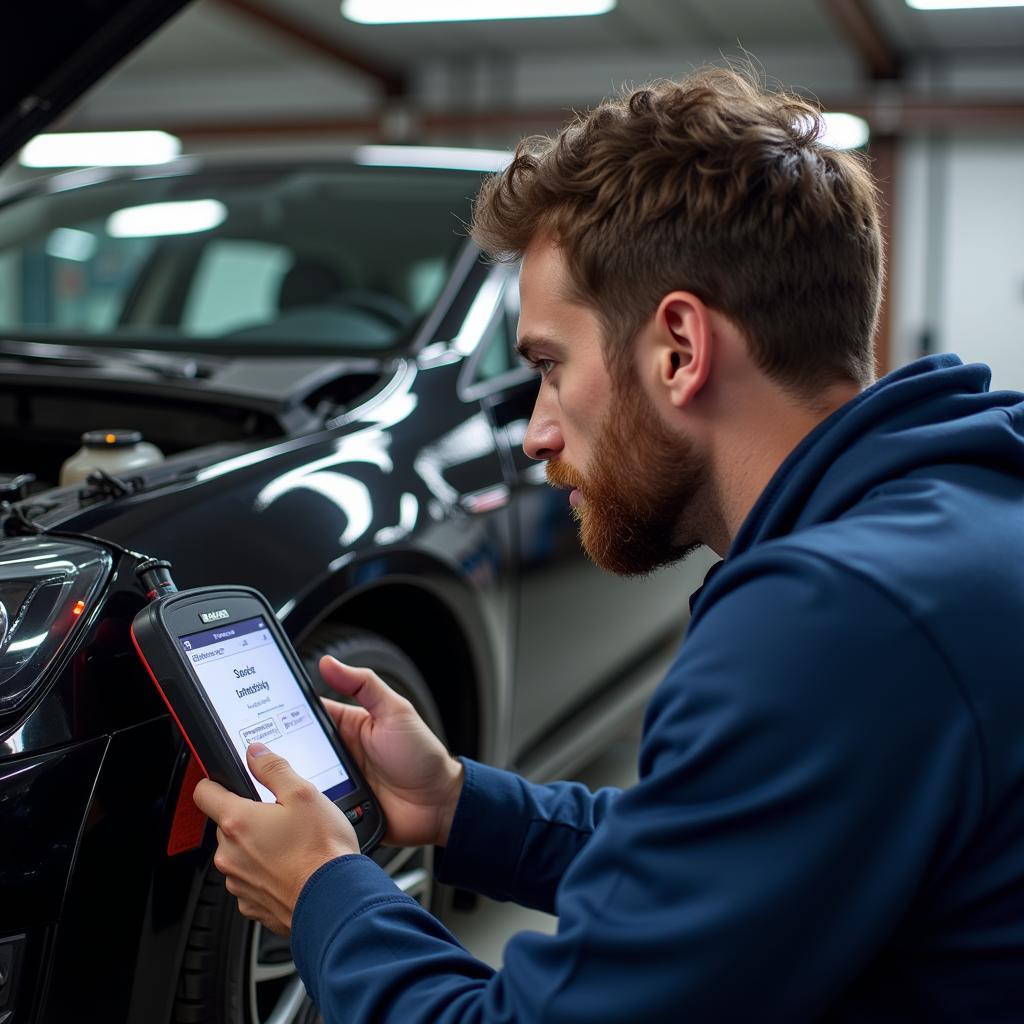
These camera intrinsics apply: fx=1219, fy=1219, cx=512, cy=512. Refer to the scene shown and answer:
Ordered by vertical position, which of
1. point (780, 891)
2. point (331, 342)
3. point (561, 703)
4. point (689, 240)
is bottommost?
point (561, 703)

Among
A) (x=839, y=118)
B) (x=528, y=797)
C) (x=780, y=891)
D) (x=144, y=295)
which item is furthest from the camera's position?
(x=839, y=118)

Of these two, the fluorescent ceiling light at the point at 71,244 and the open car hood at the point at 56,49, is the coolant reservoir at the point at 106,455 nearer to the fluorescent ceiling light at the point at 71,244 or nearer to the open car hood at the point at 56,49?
the open car hood at the point at 56,49

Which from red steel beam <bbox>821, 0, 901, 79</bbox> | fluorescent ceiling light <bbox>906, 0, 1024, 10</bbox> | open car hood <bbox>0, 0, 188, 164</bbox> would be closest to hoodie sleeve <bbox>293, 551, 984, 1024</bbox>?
open car hood <bbox>0, 0, 188, 164</bbox>

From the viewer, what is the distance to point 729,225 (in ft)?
3.28

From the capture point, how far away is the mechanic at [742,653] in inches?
29.8

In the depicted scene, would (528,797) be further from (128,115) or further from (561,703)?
(128,115)

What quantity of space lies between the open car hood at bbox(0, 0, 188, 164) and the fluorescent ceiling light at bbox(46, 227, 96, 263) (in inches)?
30.4

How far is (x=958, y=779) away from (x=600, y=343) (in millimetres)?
478

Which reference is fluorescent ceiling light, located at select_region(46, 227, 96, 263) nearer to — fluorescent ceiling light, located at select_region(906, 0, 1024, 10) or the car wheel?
the car wheel

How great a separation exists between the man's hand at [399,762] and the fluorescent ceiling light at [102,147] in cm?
960

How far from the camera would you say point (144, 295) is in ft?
9.55

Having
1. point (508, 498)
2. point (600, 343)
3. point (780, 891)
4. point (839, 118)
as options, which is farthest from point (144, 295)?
point (839, 118)

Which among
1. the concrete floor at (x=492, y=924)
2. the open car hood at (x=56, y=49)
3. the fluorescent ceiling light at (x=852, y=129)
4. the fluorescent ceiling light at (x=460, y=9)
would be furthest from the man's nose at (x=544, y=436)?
the fluorescent ceiling light at (x=852, y=129)

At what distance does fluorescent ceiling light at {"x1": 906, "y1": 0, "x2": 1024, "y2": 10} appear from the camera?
23.9 feet
